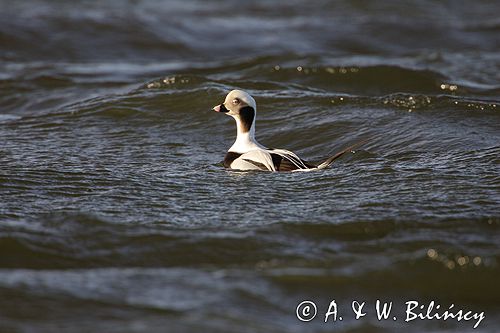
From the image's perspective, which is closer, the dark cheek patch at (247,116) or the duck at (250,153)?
the duck at (250,153)

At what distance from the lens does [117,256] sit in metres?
6.52

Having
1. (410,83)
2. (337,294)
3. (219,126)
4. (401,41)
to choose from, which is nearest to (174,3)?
(401,41)

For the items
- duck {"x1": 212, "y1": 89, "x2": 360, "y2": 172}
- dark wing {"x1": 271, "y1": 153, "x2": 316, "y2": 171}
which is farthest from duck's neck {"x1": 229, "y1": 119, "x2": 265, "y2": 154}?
dark wing {"x1": 271, "y1": 153, "x2": 316, "y2": 171}

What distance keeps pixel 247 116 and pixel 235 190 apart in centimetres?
145

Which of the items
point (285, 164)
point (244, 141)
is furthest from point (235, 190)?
point (244, 141)

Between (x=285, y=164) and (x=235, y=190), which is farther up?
(x=285, y=164)

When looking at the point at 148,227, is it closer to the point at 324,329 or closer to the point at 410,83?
the point at 324,329

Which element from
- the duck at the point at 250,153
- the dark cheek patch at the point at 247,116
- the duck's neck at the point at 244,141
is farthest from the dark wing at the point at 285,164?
the dark cheek patch at the point at 247,116

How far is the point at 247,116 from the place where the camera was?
9.45 meters

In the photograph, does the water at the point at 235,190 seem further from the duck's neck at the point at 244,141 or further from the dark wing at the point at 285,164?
the duck's neck at the point at 244,141

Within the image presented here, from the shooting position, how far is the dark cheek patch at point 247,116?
9.40 metres

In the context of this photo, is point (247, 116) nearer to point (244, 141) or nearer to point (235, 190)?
point (244, 141)

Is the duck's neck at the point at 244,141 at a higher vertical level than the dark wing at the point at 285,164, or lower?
higher

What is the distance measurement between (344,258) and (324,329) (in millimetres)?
883
